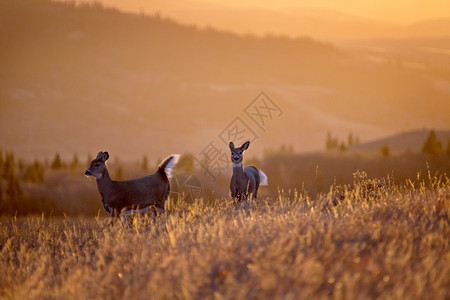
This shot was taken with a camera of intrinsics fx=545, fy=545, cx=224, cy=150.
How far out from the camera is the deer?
12.2 metres

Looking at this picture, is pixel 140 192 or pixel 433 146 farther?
pixel 433 146

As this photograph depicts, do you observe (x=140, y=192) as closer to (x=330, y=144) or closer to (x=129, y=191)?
(x=129, y=191)

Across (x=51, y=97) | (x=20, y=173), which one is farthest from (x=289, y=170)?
(x=51, y=97)

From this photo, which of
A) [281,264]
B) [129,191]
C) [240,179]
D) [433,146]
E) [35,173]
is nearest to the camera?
[281,264]

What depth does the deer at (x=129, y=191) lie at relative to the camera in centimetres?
1223

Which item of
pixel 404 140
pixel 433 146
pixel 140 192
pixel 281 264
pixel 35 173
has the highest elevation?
pixel 281 264

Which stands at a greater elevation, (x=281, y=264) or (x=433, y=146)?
(x=281, y=264)

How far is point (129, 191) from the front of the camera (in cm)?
1245

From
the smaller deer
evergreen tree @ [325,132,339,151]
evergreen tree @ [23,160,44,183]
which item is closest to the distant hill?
evergreen tree @ [325,132,339,151]

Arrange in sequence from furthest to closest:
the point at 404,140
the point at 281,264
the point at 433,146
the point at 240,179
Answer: the point at 404,140 → the point at 433,146 → the point at 240,179 → the point at 281,264

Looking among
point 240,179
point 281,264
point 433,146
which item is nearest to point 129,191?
point 240,179

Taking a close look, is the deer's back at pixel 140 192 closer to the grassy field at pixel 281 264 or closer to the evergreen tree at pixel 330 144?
the grassy field at pixel 281 264

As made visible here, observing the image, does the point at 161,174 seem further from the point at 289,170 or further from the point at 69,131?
the point at 69,131

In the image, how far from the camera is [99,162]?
12266mm
